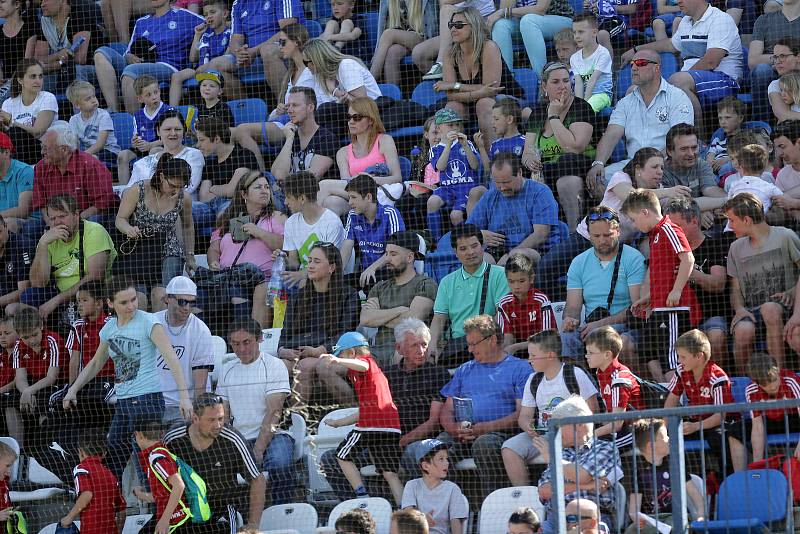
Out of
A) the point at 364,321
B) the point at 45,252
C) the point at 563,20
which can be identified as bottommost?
the point at 364,321

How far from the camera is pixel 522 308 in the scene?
7312 mm

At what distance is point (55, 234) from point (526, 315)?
120 inches

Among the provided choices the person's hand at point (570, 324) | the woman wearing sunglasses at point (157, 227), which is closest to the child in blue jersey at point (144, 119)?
the woman wearing sunglasses at point (157, 227)

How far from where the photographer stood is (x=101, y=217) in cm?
891

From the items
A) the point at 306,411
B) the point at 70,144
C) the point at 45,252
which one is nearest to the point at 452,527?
the point at 306,411

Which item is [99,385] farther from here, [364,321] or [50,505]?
[364,321]

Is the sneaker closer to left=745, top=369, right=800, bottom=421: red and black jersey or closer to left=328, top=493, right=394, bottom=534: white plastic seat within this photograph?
left=328, top=493, right=394, bottom=534: white plastic seat

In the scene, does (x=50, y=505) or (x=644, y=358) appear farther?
(x=50, y=505)

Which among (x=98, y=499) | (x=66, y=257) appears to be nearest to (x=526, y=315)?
(x=98, y=499)

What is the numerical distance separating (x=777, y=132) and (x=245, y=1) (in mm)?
4416

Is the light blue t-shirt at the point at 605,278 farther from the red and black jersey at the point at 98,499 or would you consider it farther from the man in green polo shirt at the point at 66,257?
the man in green polo shirt at the point at 66,257

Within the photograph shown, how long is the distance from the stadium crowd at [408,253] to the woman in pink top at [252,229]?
0.06 ft

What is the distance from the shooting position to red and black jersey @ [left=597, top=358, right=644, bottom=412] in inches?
253

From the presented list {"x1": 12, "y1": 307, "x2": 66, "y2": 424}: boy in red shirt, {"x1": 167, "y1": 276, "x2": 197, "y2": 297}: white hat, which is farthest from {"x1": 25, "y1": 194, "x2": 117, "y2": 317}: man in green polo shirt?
{"x1": 167, "y1": 276, "x2": 197, "y2": 297}: white hat
